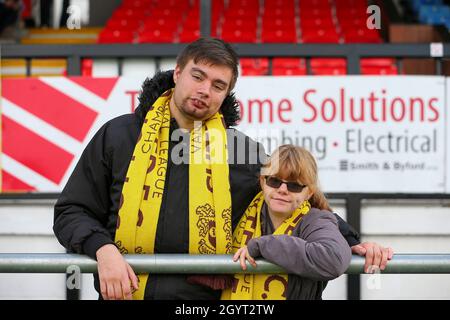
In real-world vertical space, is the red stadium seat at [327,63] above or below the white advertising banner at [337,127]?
above

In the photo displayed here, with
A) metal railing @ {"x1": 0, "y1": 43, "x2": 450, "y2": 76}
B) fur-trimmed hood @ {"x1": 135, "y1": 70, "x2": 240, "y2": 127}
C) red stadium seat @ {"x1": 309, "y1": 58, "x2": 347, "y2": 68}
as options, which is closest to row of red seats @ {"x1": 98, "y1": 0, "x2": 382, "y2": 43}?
red stadium seat @ {"x1": 309, "y1": 58, "x2": 347, "y2": 68}

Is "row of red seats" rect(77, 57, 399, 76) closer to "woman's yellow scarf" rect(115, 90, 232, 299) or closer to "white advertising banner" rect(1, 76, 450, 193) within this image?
"white advertising banner" rect(1, 76, 450, 193)

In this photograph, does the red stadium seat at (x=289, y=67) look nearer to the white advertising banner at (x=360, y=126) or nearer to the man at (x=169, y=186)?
the white advertising banner at (x=360, y=126)


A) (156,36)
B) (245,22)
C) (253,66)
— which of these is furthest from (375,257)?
(245,22)

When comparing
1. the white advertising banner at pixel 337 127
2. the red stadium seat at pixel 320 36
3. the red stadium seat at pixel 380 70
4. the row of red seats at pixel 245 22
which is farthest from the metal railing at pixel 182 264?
the red stadium seat at pixel 320 36

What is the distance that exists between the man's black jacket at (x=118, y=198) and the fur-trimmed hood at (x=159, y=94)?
34 mm

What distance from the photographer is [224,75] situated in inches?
101

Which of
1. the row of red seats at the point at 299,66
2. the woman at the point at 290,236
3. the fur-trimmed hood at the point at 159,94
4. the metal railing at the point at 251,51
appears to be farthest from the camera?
the row of red seats at the point at 299,66

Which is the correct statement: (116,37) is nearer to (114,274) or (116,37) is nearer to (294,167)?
(294,167)

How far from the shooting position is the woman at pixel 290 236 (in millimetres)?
2336

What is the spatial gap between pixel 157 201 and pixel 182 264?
26 centimetres

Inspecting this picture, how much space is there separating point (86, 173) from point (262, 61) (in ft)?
12.6

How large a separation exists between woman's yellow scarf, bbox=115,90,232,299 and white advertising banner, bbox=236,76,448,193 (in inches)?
108

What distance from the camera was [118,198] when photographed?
2541 millimetres
